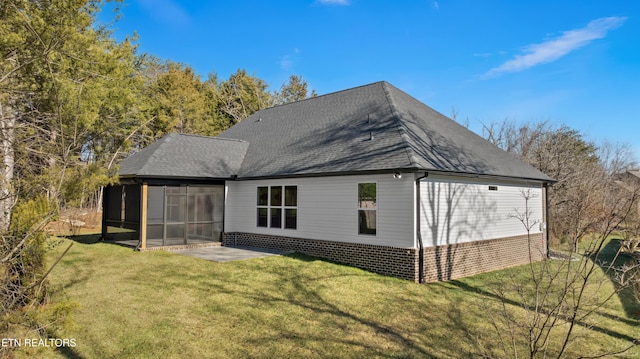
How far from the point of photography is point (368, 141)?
12.4 meters

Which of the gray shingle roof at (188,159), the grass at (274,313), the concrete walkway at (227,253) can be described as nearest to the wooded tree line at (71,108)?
the gray shingle roof at (188,159)

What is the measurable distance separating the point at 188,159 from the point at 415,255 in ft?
32.8

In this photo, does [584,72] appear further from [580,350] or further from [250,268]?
[250,268]

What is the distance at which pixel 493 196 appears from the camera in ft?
43.7

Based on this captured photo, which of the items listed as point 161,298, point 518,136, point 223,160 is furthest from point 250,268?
point 518,136

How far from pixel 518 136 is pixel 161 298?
2645 cm

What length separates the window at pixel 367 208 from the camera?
11.2 metres

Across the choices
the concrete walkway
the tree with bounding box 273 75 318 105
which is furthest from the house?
the tree with bounding box 273 75 318 105

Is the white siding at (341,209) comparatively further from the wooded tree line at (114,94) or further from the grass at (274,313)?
the wooded tree line at (114,94)

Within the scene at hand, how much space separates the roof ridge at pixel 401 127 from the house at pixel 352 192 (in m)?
0.05

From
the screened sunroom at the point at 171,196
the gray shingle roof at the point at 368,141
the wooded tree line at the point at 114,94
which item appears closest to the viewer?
the wooded tree line at the point at 114,94

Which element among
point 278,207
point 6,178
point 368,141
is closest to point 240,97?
point 278,207

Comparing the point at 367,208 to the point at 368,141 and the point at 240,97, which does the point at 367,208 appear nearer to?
the point at 368,141

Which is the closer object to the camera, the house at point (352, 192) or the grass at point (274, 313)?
the grass at point (274, 313)
